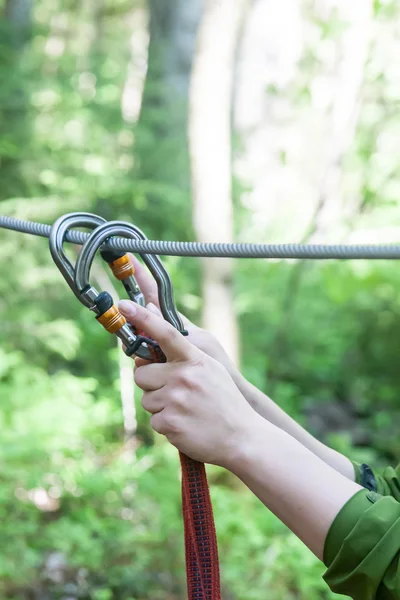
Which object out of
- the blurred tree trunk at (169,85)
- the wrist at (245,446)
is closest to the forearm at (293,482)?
the wrist at (245,446)

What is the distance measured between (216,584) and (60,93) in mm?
3746

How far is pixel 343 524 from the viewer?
812 millimetres

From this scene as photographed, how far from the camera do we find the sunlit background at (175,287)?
10.8 feet

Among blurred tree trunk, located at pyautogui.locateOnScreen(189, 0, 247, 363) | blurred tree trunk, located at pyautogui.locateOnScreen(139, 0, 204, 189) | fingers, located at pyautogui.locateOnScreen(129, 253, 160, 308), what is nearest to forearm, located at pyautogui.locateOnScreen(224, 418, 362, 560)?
fingers, located at pyautogui.locateOnScreen(129, 253, 160, 308)

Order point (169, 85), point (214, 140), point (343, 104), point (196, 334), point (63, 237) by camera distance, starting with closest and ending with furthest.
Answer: point (63, 237) → point (196, 334) → point (214, 140) → point (343, 104) → point (169, 85)

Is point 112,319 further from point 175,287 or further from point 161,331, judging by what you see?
point 175,287

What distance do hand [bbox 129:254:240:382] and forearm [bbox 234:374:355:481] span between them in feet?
0.12

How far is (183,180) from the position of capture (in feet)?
16.8

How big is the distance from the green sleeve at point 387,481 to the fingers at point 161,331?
0.45 metres

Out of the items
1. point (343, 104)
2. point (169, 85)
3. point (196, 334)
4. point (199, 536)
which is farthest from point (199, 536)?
point (169, 85)

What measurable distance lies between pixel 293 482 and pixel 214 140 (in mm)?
3270

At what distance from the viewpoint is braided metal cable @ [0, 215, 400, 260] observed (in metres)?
0.75

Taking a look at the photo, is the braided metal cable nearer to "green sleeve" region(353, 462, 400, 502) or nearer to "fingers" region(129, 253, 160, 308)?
"fingers" region(129, 253, 160, 308)

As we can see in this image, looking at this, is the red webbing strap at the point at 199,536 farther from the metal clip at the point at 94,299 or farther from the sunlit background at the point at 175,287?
the sunlit background at the point at 175,287
